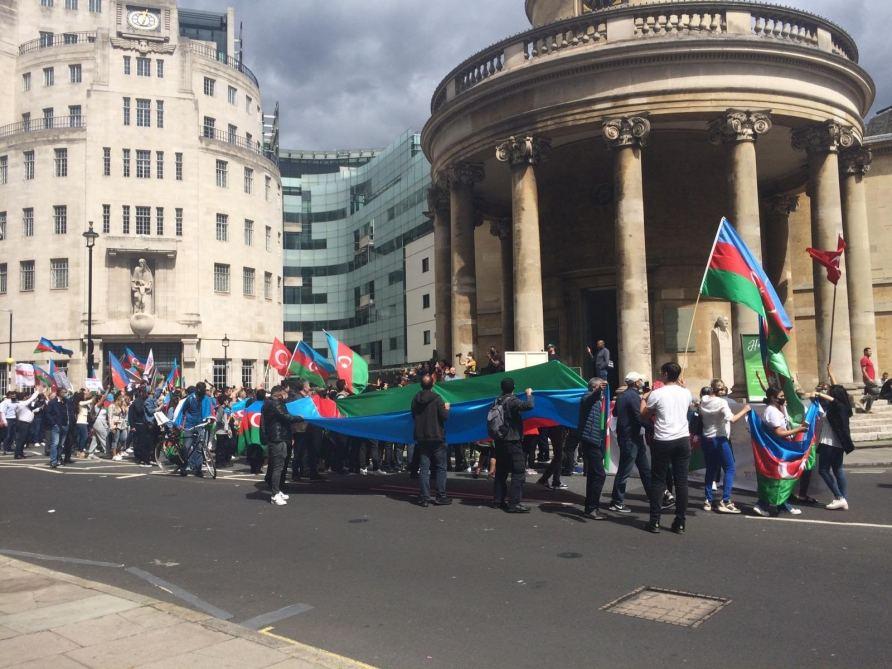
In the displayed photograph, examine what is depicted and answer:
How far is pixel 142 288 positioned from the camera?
55938 millimetres

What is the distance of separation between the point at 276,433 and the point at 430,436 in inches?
107

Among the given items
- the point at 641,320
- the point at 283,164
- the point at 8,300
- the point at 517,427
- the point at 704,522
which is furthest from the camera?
the point at 283,164

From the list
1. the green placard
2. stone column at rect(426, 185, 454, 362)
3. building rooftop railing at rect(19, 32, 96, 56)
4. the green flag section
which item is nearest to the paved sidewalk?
the green flag section

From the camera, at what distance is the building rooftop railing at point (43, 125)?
5719cm

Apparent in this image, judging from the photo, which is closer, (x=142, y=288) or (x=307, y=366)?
(x=307, y=366)

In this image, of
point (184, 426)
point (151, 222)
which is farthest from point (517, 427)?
point (151, 222)

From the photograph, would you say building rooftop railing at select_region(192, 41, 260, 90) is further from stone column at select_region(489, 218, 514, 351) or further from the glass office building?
stone column at select_region(489, 218, 514, 351)

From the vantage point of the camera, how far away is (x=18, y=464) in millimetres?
20625

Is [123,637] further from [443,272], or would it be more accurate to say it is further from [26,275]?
[26,275]

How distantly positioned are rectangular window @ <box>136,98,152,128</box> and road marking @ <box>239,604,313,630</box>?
58455mm

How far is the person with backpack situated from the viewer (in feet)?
35.9

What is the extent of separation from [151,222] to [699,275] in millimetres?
44700

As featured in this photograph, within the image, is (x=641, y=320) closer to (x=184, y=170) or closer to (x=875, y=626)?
(x=875, y=626)

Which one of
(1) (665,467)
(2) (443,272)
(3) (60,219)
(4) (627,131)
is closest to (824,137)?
(4) (627,131)
